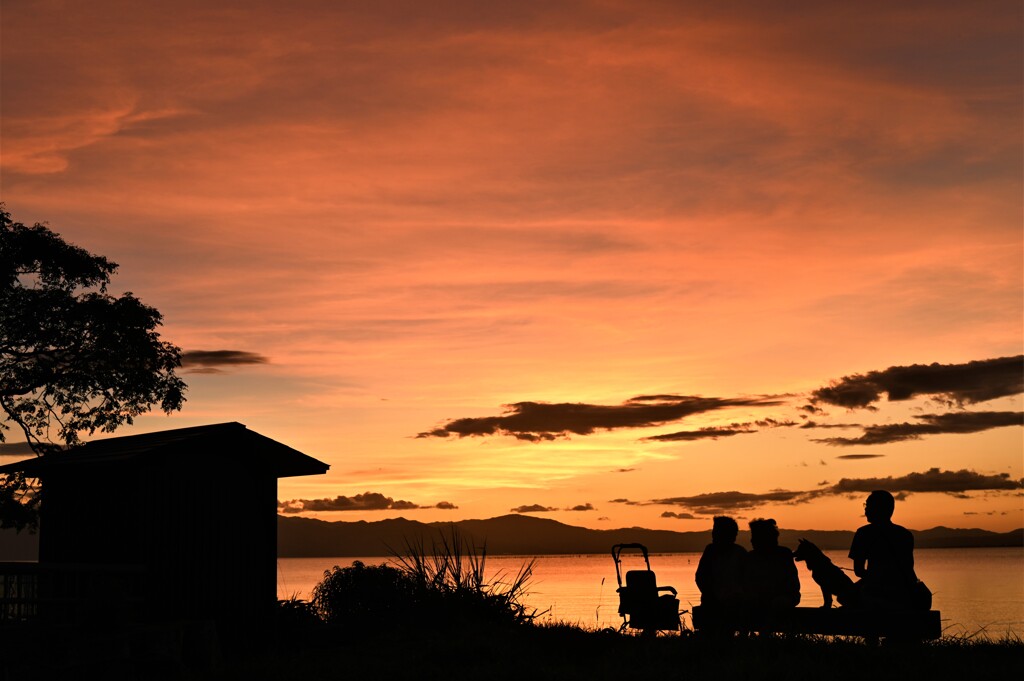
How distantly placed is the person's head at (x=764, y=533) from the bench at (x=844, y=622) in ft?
2.94

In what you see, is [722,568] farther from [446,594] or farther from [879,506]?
[446,594]

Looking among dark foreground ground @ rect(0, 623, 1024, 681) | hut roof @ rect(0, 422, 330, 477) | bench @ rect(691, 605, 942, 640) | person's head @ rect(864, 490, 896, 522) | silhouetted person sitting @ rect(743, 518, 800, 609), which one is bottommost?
dark foreground ground @ rect(0, 623, 1024, 681)

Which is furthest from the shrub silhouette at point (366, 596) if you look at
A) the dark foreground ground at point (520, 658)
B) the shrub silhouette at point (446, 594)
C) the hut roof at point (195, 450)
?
the hut roof at point (195, 450)

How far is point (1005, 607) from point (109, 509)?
8372 centimetres

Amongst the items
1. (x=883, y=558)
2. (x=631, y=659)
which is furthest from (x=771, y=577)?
(x=631, y=659)

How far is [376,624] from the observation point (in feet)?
52.1

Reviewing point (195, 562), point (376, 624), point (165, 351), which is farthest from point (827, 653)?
point (165, 351)

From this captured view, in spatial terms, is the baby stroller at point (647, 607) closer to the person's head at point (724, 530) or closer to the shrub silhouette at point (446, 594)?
the person's head at point (724, 530)

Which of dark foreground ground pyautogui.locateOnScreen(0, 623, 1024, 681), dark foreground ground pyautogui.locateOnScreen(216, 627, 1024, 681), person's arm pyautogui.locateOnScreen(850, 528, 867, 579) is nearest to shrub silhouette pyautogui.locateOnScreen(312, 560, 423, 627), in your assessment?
dark foreground ground pyautogui.locateOnScreen(0, 623, 1024, 681)

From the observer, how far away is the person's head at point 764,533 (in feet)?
42.4

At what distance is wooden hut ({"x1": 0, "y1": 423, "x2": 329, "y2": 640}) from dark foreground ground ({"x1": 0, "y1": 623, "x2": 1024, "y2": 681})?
1.81 metres

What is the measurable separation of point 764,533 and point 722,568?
0.70 m

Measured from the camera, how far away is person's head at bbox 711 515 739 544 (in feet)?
43.3

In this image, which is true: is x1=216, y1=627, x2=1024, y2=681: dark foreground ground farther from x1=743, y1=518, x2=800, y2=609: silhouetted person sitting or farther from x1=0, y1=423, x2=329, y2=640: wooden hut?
x1=0, y1=423, x2=329, y2=640: wooden hut
